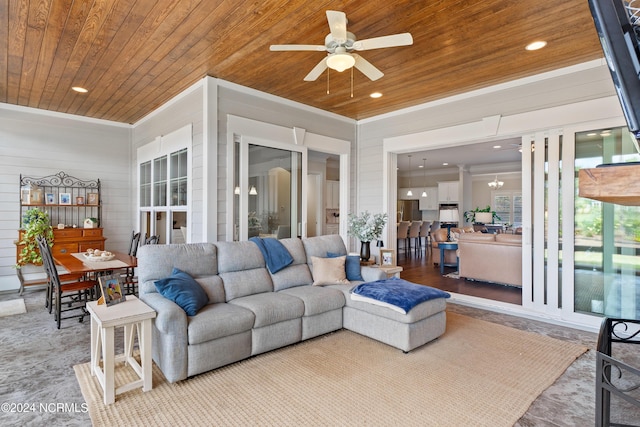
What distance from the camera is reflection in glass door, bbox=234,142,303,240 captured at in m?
4.64

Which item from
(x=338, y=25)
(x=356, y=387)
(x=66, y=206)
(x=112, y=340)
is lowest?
(x=356, y=387)

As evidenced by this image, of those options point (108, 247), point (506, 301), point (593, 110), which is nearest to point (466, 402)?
point (506, 301)

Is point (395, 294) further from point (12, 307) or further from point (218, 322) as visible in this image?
point (12, 307)

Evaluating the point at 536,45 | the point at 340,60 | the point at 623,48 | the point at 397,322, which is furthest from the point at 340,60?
the point at 623,48

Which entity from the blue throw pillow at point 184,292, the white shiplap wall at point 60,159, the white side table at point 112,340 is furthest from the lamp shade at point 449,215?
the white side table at point 112,340

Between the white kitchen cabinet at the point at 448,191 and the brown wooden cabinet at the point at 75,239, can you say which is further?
the white kitchen cabinet at the point at 448,191

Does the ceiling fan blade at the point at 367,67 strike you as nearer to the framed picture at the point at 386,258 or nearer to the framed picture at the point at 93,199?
the framed picture at the point at 386,258

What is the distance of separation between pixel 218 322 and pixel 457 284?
4.56 meters

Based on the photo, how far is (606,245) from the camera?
381 cm

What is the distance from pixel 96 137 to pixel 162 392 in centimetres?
554

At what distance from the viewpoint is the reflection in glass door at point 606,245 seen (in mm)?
3672

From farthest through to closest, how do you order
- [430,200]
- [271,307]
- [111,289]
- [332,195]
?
1. [430,200]
2. [332,195]
3. [271,307]
4. [111,289]

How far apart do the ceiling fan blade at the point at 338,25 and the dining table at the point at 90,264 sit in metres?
3.23

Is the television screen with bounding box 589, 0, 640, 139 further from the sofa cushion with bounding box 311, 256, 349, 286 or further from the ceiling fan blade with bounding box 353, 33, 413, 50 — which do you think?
the sofa cushion with bounding box 311, 256, 349, 286
